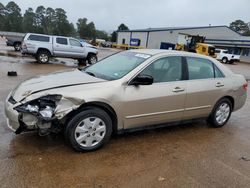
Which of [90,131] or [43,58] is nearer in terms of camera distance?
[90,131]

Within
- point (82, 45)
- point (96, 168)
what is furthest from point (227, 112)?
point (82, 45)

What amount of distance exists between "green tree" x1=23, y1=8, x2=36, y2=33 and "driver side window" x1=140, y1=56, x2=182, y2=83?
96.7 metres

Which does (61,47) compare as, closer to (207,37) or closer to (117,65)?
(117,65)

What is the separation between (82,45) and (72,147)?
Answer: 12.8 m

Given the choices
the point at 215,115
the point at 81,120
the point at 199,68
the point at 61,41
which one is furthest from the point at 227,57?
the point at 81,120

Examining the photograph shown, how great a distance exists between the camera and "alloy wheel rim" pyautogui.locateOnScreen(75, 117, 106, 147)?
352cm

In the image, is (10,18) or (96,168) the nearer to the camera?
(96,168)

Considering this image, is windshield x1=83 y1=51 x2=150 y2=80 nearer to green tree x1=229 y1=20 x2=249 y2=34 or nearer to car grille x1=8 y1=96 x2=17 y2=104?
car grille x1=8 y1=96 x2=17 y2=104

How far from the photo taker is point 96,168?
3.25 metres

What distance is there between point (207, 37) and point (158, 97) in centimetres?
5708

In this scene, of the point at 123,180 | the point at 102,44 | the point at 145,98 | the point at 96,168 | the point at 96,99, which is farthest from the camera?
the point at 102,44

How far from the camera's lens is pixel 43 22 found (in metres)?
104

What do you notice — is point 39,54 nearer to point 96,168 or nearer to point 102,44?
point 96,168

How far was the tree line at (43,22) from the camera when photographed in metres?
89.8
